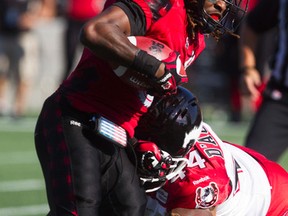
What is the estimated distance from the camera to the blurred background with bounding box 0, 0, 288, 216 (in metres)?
7.55

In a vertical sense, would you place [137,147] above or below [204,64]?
above

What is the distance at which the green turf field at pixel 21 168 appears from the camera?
667cm

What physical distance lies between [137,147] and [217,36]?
25.5 inches

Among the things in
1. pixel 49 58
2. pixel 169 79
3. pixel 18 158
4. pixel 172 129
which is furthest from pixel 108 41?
pixel 49 58

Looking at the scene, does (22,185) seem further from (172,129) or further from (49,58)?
(49,58)

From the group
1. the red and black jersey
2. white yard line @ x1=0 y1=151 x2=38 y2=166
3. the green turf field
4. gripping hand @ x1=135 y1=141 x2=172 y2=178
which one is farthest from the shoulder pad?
white yard line @ x1=0 y1=151 x2=38 y2=166


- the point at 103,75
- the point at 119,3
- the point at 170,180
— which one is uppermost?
the point at 119,3

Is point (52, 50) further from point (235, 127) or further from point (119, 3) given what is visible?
point (119, 3)

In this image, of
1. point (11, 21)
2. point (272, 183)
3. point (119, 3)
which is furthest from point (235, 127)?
point (119, 3)

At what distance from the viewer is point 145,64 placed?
11.9ft

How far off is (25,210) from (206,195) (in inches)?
105

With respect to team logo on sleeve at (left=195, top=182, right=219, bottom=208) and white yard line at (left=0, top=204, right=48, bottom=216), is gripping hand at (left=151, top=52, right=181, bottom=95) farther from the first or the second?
white yard line at (left=0, top=204, right=48, bottom=216)

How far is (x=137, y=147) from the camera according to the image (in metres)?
4.04

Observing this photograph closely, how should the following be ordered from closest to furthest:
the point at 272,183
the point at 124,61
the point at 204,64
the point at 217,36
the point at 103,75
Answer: the point at 124,61, the point at 103,75, the point at 217,36, the point at 272,183, the point at 204,64
